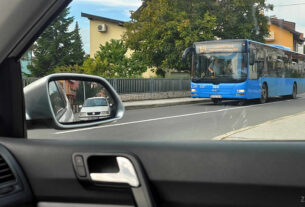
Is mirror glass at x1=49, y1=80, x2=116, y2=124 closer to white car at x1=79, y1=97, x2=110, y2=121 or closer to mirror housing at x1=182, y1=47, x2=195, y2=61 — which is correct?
white car at x1=79, y1=97, x2=110, y2=121

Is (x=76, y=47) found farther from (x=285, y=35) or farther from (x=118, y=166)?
(x=285, y=35)

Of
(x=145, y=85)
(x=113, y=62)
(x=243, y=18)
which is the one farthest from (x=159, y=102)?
(x=243, y=18)

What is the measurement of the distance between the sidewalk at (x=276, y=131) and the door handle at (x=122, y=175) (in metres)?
0.42

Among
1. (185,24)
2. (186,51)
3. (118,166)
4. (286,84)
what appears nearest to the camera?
(118,166)

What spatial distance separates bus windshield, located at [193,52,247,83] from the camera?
77.7 inches

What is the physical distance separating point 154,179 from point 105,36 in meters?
0.69

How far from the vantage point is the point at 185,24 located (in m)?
1.73

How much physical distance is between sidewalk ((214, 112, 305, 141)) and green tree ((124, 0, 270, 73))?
42 cm

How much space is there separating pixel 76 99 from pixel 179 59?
574 millimetres

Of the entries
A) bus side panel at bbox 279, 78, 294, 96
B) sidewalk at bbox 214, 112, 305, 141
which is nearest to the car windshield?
sidewalk at bbox 214, 112, 305, 141

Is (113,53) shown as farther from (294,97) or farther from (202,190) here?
(294,97)

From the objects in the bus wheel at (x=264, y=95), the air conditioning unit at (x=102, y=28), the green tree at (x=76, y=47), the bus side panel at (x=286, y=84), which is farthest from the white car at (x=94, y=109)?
the bus side panel at (x=286, y=84)

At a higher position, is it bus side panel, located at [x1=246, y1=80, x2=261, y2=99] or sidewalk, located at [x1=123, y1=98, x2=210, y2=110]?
bus side panel, located at [x1=246, y1=80, x2=261, y2=99]

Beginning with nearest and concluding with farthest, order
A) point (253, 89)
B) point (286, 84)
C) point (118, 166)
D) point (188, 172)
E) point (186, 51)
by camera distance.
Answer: point (188, 172), point (118, 166), point (186, 51), point (253, 89), point (286, 84)
